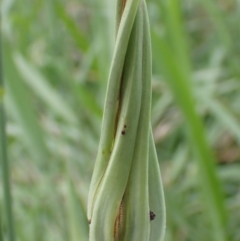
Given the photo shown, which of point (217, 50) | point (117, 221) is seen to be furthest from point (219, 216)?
point (217, 50)

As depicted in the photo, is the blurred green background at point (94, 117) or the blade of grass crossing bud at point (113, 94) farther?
the blurred green background at point (94, 117)

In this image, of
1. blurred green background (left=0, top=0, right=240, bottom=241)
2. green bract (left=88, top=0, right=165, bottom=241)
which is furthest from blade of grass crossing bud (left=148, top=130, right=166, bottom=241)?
blurred green background (left=0, top=0, right=240, bottom=241)

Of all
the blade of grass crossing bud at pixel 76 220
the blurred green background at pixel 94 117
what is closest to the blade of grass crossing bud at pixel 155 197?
the blade of grass crossing bud at pixel 76 220

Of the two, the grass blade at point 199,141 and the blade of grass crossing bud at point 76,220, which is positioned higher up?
the grass blade at point 199,141

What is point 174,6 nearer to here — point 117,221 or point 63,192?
point 63,192

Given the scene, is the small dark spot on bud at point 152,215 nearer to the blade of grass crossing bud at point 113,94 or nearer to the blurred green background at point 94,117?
the blade of grass crossing bud at point 113,94

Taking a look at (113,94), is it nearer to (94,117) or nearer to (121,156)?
(121,156)

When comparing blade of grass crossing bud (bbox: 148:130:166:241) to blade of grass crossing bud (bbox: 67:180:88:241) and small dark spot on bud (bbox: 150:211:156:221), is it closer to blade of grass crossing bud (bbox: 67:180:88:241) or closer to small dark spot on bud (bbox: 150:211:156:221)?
small dark spot on bud (bbox: 150:211:156:221)

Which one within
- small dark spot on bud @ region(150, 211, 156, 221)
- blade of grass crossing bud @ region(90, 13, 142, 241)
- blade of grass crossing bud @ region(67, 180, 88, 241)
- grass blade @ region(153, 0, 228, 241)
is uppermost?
grass blade @ region(153, 0, 228, 241)
